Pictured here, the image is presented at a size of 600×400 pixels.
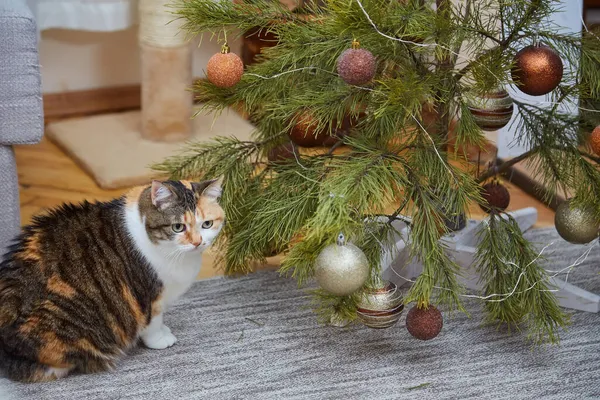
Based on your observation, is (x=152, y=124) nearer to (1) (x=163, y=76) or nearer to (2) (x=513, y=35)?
(1) (x=163, y=76)

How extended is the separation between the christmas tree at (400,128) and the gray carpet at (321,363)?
0.06m

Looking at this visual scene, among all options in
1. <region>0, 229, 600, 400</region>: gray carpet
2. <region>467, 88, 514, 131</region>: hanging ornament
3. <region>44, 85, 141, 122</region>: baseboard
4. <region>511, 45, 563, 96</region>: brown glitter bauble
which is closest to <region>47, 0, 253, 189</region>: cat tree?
<region>44, 85, 141, 122</region>: baseboard

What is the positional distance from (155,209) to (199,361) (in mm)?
266

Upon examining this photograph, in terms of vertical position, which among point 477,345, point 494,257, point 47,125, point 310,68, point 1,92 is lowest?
point 47,125

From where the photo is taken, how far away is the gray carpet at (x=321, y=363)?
1.37 m

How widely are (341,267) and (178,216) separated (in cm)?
26

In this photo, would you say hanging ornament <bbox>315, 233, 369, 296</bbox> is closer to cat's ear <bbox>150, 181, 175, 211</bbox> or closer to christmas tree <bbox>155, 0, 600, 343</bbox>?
christmas tree <bbox>155, 0, 600, 343</bbox>

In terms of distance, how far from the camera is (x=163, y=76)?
7.70 feet

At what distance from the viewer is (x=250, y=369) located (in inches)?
56.2

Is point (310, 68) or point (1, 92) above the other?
point (310, 68)

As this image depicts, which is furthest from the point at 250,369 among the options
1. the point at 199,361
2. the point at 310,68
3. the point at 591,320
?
the point at 591,320

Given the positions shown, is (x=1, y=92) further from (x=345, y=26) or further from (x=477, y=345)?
(x=477, y=345)

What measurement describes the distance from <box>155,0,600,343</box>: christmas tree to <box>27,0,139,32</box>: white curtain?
0.92m

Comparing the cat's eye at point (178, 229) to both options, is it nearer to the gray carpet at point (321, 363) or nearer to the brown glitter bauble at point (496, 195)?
the gray carpet at point (321, 363)
